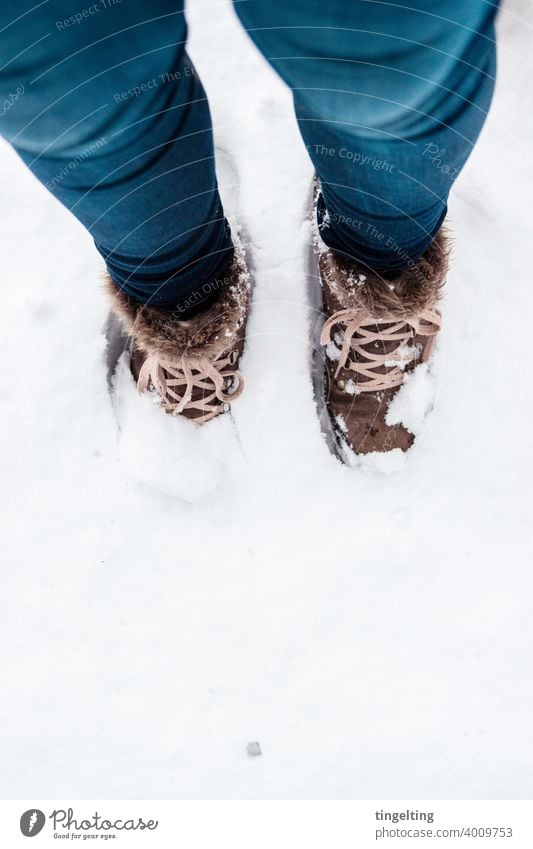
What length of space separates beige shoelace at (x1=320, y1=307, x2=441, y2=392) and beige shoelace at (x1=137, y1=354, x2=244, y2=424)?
0.52ft

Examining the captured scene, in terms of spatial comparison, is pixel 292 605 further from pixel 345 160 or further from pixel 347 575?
pixel 345 160

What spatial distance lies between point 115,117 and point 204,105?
149mm

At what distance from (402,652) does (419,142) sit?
2.58 feet

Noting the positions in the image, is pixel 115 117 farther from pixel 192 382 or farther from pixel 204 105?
pixel 192 382

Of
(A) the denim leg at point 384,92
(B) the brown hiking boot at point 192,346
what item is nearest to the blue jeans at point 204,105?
(A) the denim leg at point 384,92

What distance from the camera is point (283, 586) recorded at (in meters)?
1.06

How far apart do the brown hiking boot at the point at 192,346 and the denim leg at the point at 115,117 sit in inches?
4.2

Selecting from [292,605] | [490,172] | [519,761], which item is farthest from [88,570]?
[490,172]

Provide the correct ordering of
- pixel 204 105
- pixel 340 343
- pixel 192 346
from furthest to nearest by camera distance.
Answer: pixel 340 343, pixel 192 346, pixel 204 105

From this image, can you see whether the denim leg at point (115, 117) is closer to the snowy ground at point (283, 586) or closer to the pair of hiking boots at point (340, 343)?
the pair of hiking boots at point (340, 343)

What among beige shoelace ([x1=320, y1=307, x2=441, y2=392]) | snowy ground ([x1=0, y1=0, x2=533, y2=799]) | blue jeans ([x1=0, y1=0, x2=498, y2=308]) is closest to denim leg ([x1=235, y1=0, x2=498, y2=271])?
blue jeans ([x1=0, y1=0, x2=498, y2=308])

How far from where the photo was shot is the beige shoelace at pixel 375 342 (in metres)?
0.88

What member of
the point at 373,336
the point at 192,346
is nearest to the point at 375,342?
the point at 373,336

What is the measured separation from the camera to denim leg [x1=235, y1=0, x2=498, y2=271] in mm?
483
